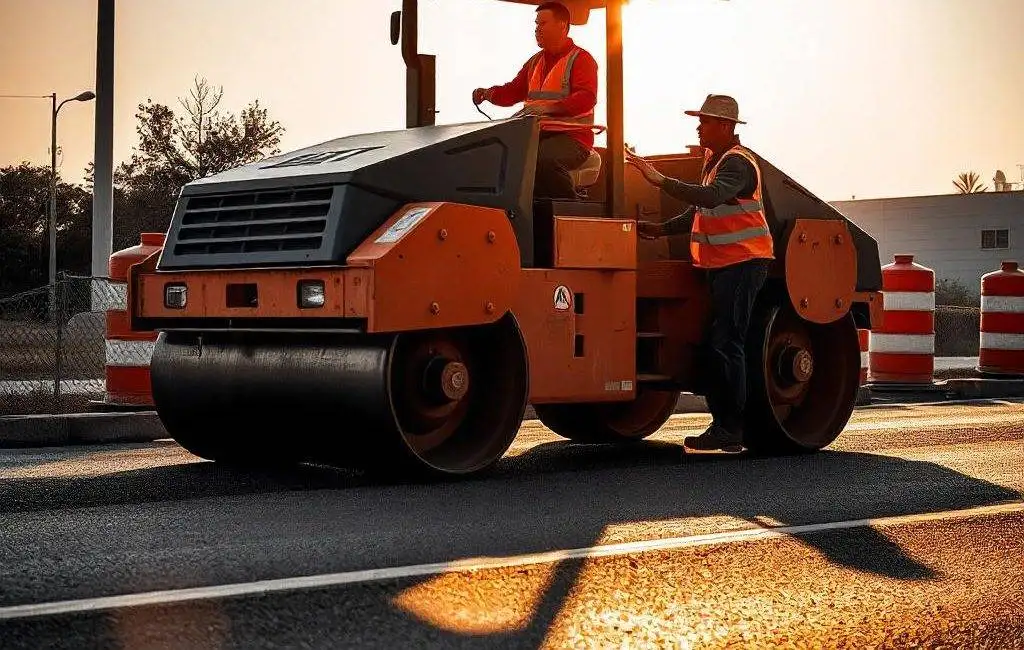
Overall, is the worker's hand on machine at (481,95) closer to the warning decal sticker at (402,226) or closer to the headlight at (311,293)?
the warning decal sticker at (402,226)

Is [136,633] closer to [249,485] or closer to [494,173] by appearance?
[249,485]

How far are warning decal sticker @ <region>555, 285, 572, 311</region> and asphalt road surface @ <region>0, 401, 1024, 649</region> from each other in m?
0.88

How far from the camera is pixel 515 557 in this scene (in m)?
5.50

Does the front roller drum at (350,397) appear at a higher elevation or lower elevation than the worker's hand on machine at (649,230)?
lower

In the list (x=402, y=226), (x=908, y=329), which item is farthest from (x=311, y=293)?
(x=908, y=329)

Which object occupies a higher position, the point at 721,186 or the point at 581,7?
the point at 581,7

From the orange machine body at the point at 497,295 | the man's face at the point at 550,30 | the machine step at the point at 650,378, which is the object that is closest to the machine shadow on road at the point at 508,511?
the machine step at the point at 650,378

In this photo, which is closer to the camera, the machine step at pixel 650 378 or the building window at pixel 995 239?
the machine step at pixel 650 378

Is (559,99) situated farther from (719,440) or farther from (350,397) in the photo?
(350,397)

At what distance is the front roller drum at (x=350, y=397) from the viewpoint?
7230mm

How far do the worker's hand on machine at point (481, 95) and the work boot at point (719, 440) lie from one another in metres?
2.34

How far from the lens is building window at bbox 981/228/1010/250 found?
59750 millimetres

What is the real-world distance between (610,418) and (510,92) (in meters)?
2.23

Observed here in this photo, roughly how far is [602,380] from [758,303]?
1537 millimetres
